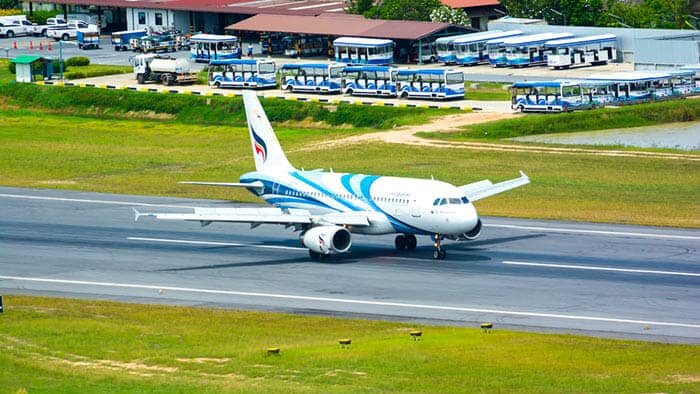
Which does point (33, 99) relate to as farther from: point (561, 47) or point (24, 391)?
point (24, 391)

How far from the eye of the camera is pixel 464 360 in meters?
47.2

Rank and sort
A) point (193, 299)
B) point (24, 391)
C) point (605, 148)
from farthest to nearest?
point (605, 148) → point (193, 299) → point (24, 391)

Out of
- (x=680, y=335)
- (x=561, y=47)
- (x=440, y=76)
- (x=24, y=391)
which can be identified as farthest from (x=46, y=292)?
(x=561, y=47)

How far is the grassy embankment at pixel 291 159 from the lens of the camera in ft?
279

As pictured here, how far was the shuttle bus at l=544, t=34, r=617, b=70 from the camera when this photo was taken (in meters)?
154

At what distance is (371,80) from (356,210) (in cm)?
7074

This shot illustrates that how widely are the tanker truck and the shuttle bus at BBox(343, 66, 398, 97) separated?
2087 centimetres

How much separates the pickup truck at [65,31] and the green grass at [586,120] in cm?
9266

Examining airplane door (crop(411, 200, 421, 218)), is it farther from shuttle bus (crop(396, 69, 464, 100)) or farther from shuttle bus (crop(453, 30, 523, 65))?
shuttle bus (crop(453, 30, 523, 65))

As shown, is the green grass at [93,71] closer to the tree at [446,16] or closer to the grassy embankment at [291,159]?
the grassy embankment at [291,159]

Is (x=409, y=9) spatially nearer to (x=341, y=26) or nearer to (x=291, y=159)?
(x=341, y=26)

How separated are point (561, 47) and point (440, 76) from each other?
82.6 ft

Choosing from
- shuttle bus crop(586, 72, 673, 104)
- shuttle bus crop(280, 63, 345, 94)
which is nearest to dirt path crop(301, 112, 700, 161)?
shuttle bus crop(586, 72, 673, 104)

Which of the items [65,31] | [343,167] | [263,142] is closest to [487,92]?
[343,167]
